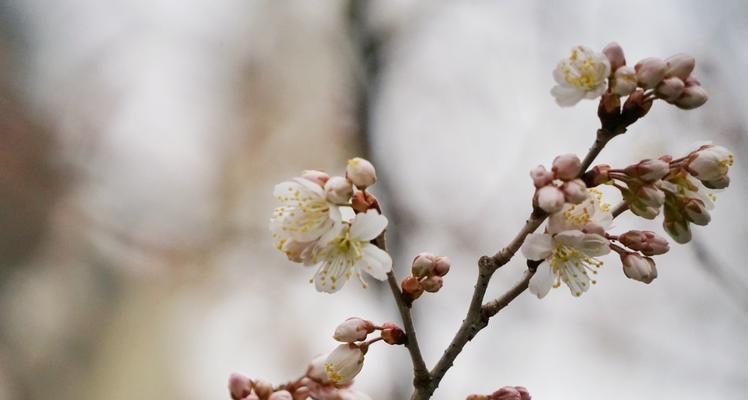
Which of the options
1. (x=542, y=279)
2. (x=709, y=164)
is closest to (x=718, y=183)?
(x=709, y=164)

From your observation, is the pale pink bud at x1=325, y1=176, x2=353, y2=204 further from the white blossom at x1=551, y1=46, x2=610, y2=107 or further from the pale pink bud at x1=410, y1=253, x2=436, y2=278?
the white blossom at x1=551, y1=46, x2=610, y2=107

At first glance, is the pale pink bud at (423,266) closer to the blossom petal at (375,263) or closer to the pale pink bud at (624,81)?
the blossom petal at (375,263)

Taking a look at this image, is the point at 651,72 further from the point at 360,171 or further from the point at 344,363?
the point at 344,363

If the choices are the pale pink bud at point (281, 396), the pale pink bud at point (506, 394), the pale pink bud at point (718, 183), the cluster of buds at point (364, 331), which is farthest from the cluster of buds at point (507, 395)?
the pale pink bud at point (718, 183)

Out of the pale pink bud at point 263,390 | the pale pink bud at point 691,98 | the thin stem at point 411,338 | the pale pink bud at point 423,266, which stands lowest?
the pale pink bud at point 263,390

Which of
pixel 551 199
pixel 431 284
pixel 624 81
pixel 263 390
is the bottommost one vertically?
pixel 263 390

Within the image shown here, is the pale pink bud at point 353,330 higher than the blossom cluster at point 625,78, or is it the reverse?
the blossom cluster at point 625,78
